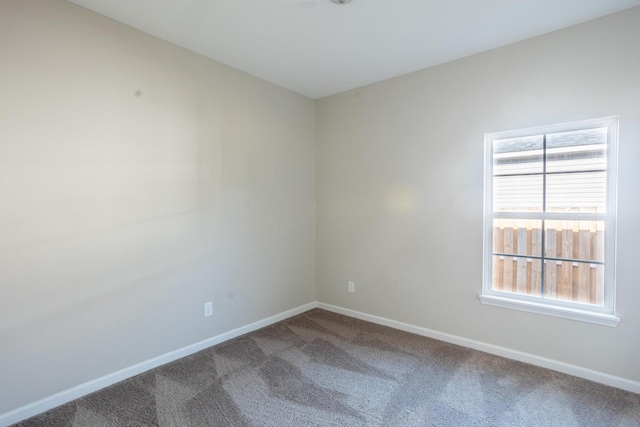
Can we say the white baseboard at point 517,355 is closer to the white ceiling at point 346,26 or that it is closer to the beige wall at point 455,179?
the beige wall at point 455,179

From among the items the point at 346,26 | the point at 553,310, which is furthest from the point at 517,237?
the point at 346,26

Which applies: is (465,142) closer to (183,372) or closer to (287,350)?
(287,350)

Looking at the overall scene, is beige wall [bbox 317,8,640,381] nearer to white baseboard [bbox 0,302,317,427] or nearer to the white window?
the white window

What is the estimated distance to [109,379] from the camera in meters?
2.24

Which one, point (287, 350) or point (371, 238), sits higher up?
point (371, 238)

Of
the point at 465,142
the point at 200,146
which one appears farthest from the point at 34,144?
the point at 465,142

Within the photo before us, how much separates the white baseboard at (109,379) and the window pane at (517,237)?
2453 mm

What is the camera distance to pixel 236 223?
309 centimetres

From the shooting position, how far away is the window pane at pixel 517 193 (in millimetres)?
2588

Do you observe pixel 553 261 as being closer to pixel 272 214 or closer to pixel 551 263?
pixel 551 263

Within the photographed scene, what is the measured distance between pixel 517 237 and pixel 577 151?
0.79m

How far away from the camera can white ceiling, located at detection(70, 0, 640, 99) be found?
6.91 ft

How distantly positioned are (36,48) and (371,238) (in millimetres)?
3087

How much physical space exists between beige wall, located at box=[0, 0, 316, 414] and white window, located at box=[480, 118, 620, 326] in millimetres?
2233
